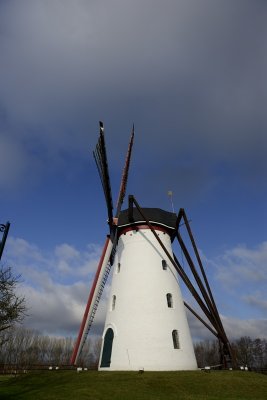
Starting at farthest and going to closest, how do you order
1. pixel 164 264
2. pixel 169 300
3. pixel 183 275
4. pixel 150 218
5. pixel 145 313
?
pixel 150 218, pixel 164 264, pixel 183 275, pixel 169 300, pixel 145 313

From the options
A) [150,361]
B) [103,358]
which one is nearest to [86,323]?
[103,358]

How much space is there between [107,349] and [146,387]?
21.9 ft

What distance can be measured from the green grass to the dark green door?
2.57 m

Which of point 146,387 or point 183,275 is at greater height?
point 183,275

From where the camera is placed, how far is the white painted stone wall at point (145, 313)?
20422 mm

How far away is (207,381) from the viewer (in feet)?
55.9

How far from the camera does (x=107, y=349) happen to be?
2214 centimetres

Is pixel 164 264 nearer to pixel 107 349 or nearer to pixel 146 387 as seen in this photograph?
pixel 107 349

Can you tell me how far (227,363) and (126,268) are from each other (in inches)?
374

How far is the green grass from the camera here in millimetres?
14781

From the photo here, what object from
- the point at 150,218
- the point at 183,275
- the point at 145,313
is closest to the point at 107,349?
the point at 145,313

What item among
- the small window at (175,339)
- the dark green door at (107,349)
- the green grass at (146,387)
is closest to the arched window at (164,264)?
the small window at (175,339)

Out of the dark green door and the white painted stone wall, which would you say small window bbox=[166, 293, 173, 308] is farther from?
the dark green door

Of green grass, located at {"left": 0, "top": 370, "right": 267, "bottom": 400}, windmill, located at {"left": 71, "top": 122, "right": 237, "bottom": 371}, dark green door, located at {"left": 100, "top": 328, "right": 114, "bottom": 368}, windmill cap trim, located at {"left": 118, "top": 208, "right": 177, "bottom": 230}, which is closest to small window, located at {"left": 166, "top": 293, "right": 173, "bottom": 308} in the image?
windmill, located at {"left": 71, "top": 122, "right": 237, "bottom": 371}
